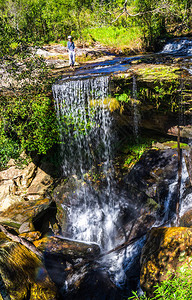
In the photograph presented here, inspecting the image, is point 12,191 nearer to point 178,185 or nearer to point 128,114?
point 128,114

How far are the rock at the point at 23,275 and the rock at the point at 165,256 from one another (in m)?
2.44

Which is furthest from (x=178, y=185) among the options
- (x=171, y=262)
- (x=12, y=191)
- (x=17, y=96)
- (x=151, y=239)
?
(x=12, y=191)

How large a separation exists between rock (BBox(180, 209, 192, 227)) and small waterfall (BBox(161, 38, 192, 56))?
913 centimetres

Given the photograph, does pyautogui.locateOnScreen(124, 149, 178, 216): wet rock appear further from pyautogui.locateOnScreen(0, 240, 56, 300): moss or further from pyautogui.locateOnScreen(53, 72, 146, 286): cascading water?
pyautogui.locateOnScreen(0, 240, 56, 300): moss

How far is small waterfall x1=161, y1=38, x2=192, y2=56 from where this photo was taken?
38.0 ft

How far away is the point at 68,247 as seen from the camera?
676 cm

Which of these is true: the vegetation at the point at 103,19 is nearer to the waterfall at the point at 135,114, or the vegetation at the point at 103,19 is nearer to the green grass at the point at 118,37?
the green grass at the point at 118,37

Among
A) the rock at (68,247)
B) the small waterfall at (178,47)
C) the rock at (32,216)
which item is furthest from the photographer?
the small waterfall at (178,47)

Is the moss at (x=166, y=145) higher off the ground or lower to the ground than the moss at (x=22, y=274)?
higher

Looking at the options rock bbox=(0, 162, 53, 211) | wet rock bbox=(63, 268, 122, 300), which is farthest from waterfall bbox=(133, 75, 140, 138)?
wet rock bbox=(63, 268, 122, 300)

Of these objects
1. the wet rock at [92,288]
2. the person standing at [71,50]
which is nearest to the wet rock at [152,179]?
the wet rock at [92,288]

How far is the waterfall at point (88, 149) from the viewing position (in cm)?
787

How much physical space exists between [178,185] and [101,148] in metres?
4.11

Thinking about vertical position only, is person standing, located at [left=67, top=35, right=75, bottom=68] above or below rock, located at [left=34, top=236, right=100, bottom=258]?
above
